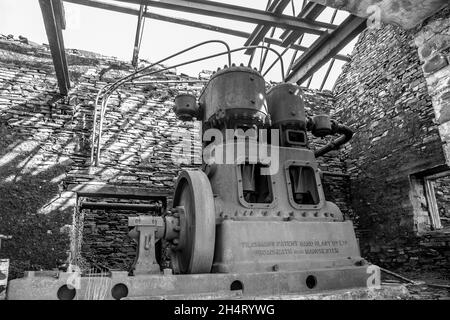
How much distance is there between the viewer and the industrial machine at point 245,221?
8.02 ft

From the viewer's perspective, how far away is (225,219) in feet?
9.41

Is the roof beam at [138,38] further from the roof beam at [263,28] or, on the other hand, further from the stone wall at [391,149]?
the stone wall at [391,149]

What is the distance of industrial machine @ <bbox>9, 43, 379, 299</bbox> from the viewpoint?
8.02ft

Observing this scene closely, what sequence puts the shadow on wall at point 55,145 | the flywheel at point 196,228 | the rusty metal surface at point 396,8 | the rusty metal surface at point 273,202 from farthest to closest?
1. the shadow on wall at point 55,145
2. the rusty metal surface at point 273,202
3. the flywheel at point 196,228
4. the rusty metal surface at point 396,8

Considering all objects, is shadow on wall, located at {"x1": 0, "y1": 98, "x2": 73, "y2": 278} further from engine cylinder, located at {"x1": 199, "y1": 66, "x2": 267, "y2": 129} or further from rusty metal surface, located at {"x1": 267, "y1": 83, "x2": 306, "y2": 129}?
rusty metal surface, located at {"x1": 267, "y1": 83, "x2": 306, "y2": 129}

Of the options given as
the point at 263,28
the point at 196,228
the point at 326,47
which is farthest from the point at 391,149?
the point at 196,228

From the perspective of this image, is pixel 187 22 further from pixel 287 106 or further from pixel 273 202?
pixel 273 202

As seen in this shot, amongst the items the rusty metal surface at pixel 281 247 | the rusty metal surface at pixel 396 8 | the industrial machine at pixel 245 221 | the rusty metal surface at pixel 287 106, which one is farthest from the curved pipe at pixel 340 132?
the rusty metal surface at pixel 396 8

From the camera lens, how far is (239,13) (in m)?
4.57

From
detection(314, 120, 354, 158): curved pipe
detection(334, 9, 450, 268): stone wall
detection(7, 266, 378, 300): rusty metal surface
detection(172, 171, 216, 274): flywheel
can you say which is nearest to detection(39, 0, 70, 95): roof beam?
detection(172, 171, 216, 274): flywheel

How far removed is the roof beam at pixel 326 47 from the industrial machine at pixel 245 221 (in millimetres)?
1387

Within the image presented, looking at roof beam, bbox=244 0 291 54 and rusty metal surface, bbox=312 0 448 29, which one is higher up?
roof beam, bbox=244 0 291 54

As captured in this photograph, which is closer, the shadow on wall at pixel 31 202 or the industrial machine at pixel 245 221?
the industrial machine at pixel 245 221

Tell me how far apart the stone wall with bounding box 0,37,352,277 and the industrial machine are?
133 inches
